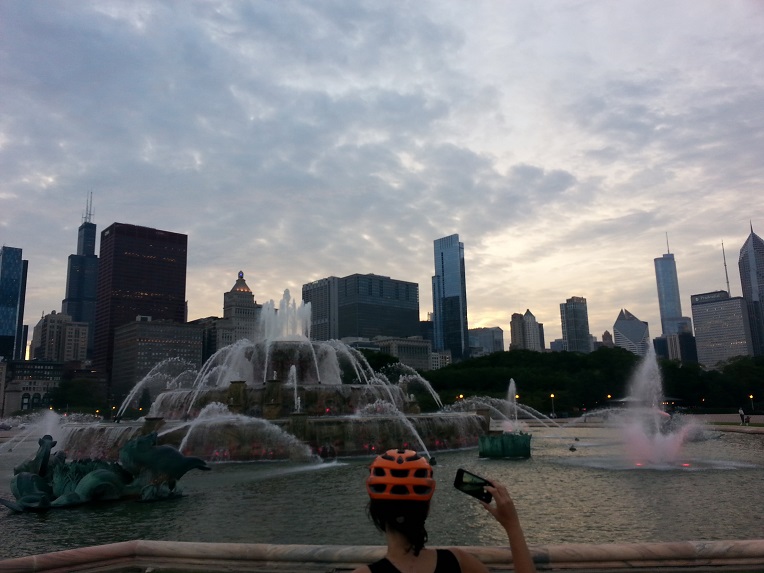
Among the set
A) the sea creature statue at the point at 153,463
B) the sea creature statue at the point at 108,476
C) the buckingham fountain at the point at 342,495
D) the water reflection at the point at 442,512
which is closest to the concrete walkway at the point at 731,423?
the buckingham fountain at the point at 342,495

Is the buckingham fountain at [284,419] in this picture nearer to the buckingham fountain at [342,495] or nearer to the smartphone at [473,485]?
the buckingham fountain at [342,495]

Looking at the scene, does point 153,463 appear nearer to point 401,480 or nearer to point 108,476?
point 108,476

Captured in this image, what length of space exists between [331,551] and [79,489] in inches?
495

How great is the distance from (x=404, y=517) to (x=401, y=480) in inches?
7.0

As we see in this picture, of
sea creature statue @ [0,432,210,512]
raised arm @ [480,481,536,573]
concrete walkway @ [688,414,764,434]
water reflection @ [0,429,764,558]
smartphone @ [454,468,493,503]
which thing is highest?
smartphone @ [454,468,493,503]

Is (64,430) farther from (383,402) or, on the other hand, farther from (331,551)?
(331,551)

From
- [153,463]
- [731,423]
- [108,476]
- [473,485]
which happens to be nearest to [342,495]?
[153,463]

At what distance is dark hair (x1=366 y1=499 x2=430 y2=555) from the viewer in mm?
2996

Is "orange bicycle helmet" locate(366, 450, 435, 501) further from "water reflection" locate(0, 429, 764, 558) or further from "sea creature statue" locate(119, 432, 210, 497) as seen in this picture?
"sea creature statue" locate(119, 432, 210, 497)

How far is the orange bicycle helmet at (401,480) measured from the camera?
3016 mm

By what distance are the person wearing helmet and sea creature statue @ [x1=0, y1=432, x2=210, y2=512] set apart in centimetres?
1619

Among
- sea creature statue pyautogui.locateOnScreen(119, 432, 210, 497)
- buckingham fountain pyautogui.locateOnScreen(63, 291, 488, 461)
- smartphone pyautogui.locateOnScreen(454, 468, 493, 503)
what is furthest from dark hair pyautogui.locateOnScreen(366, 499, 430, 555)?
buckingham fountain pyautogui.locateOnScreen(63, 291, 488, 461)

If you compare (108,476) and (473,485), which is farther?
(108,476)

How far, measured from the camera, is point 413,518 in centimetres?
301
